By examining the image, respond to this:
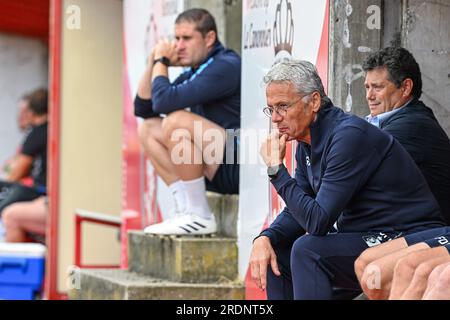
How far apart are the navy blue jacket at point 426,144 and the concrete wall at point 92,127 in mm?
5553

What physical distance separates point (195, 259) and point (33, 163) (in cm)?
525

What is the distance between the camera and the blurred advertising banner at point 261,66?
6680mm

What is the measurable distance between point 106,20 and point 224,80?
137 inches

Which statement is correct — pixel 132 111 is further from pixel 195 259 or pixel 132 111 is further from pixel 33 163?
pixel 33 163

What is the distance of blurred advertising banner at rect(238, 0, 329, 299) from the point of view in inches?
263

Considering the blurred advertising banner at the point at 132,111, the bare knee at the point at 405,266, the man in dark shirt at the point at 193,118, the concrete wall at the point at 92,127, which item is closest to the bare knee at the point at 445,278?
the bare knee at the point at 405,266

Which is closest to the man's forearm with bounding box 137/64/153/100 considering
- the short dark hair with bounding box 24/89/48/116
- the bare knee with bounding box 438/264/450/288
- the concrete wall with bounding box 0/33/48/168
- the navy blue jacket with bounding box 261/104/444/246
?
the navy blue jacket with bounding box 261/104/444/246

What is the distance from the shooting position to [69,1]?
432 inches

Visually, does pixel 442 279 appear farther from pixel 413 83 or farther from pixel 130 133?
pixel 130 133

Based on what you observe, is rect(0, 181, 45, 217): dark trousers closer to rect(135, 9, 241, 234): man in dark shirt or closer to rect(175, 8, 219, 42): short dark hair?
rect(135, 9, 241, 234): man in dark shirt

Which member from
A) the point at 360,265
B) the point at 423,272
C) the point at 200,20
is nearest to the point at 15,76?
the point at 200,20

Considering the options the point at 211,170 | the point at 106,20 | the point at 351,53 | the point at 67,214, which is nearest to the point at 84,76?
the point at 106,20

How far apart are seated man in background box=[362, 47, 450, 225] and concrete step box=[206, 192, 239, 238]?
2236 millimetres

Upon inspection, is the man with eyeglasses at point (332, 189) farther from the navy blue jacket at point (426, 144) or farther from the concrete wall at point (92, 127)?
the concrete wall at point (92, 127)
